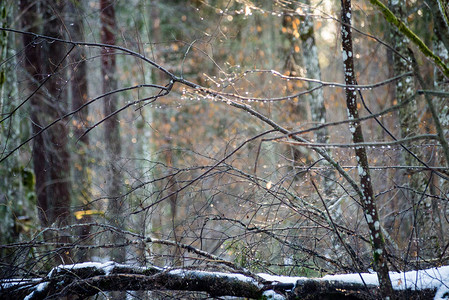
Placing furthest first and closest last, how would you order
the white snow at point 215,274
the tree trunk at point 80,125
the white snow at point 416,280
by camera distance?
the tree trunk at point 80,125 < the white snow at point 215,274 < the white snow at point 416,280

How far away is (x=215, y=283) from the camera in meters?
4.41

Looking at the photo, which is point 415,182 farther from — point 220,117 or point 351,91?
point 220,117

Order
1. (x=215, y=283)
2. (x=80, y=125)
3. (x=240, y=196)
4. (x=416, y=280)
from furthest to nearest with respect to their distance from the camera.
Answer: (x=80, y=125)
(x=240, y=196)
(x=215, y=283)
(x=416, y=280)

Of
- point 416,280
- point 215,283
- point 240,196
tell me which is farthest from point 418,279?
point 240,196

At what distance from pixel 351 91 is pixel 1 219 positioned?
6974 mm

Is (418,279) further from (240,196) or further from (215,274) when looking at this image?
(240,196)

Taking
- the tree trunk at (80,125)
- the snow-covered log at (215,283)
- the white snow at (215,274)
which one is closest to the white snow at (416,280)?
the snow-covered log at (215,283)

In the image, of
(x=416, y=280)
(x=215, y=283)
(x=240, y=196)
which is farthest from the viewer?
(x=240, y=196)

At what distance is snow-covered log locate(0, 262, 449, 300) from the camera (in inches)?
162

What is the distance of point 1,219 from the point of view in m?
8.41

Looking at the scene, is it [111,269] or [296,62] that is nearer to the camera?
[111,269]

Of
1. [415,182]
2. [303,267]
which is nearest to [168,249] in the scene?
[303,267]

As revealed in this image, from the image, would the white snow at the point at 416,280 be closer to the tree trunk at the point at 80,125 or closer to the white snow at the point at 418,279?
the white snow at the point at 418,279

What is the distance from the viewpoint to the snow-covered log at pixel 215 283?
4.12 meters
